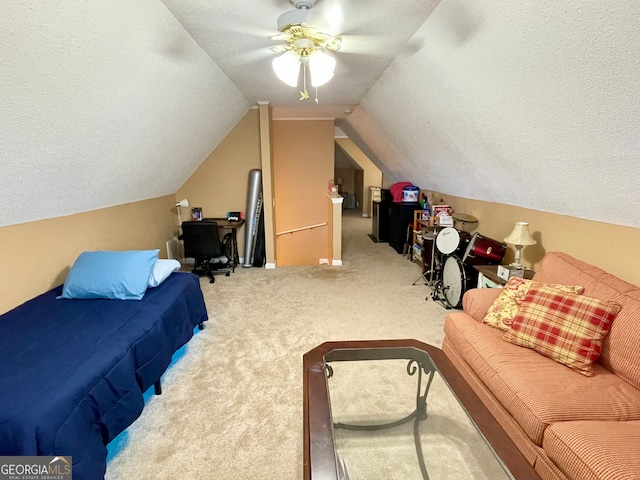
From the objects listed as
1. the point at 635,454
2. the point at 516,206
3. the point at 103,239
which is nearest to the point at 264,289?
the point at 103,239

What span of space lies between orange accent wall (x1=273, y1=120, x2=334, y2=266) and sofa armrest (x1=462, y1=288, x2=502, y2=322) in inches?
145

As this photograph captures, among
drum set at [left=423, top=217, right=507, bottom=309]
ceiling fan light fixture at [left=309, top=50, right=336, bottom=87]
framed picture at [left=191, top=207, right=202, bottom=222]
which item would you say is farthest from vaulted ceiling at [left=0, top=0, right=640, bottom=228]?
framed picture at [left=191, top=207, right=202, bottom=222]

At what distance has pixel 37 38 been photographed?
139 cm

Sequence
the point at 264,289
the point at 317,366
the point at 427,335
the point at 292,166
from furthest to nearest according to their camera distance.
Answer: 1. the point at 292,166
2. the point at 264,289
3. the point at 427,335
4. the point at 317,366

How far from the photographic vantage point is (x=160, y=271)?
Answer: 102 inches

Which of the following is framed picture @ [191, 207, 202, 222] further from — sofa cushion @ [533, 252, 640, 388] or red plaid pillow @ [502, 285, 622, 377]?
sofa cushion @ [533, 252, 640, 388]

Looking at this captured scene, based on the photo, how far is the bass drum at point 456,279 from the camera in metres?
3.12

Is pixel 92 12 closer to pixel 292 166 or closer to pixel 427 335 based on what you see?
pixel 427 335

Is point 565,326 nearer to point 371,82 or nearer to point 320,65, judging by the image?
point 320,65

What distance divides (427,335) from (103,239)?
3161 mm

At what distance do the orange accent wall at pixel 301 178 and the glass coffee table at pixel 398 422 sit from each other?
12.6 feet

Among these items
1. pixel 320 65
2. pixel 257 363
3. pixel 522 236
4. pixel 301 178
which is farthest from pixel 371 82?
pixel 257 363

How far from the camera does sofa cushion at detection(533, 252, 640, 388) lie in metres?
1.58

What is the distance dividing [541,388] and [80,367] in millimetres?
2195
